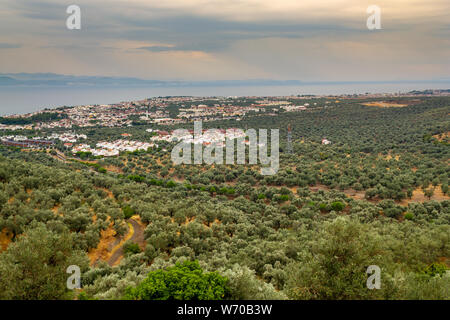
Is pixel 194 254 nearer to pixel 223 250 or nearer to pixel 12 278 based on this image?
pixel 223 250

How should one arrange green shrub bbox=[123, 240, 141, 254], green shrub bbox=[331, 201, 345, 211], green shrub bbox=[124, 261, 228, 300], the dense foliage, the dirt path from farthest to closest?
green shrub bbox=[331, 201, 345, 211] < the dirt path < green shrub bbox=[123, 240, 141, 254] < the dense foliage < green shrub bbox=[124, 261, 228, 300]

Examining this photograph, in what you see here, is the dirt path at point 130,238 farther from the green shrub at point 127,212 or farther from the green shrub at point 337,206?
the green shrub at point 337,206

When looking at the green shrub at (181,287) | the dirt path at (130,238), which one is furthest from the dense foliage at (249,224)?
the dirt path at (130,238)

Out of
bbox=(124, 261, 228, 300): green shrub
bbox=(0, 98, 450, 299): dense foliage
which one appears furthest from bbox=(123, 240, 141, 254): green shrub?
bbox=(124, 261, 228, 300): green shrub

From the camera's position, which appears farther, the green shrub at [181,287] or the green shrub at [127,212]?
the green shrub at [127,212]

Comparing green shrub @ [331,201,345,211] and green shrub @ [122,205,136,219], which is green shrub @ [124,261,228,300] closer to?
green shrub @ [122,205,136,219]

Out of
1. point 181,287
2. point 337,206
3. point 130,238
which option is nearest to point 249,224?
point 130,238

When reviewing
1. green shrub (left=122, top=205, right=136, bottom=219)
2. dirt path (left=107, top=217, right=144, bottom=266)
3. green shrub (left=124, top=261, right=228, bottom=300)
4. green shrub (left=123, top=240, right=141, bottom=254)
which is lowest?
dirt path (left=107, top=217, right=144, bottom=266)

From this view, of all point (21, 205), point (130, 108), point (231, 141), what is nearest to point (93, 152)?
point (231, 141)

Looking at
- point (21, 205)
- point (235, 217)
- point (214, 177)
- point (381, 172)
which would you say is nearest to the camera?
point (21, 205)

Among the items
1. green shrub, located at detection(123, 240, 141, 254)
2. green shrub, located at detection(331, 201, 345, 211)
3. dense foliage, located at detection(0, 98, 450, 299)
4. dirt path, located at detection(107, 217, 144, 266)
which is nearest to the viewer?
dense foliage, located at detection(0, 98, 450, 299)

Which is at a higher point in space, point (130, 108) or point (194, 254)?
point (130, 108)
